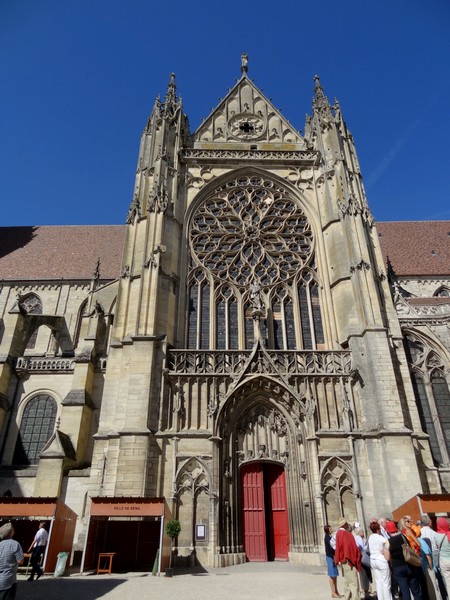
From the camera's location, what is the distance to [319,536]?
36.5 feet

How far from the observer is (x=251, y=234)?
56.2 feet

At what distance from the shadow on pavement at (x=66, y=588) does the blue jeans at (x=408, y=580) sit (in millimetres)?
4299

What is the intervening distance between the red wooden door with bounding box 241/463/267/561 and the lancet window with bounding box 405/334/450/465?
609 cm

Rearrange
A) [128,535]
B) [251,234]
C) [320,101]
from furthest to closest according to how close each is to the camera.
A: [320,101], [251,234], [128,535]

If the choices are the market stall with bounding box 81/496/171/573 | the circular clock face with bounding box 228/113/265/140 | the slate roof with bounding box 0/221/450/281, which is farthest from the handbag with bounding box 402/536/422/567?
the circular clock face with bounding box 228/113/265/140

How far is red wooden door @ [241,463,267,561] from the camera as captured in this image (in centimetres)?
1163

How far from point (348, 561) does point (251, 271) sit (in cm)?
1124

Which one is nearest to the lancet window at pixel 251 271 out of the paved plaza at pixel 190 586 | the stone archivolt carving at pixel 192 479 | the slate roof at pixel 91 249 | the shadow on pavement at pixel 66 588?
the stone archivolt carving at pixel 192 479

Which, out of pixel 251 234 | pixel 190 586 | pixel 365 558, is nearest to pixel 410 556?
pixel 365 558

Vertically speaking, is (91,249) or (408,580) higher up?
(91,249)

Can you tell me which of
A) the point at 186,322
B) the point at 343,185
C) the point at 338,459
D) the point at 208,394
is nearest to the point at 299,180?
the point at 343,185

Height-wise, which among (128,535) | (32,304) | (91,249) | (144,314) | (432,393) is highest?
(91,249)

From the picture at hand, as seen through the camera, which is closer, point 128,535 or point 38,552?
point 38,552

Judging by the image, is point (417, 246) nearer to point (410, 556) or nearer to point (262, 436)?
point (262, 436)
